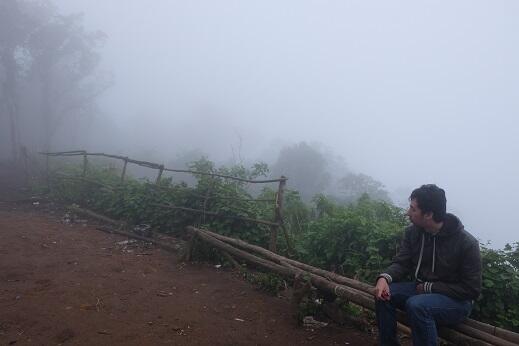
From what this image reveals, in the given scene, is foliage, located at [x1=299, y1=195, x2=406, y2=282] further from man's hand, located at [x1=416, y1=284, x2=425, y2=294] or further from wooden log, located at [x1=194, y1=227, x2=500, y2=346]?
man's hand, located at [x1=416, y1=284, x2=425, y2=294]

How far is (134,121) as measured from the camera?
60938 mm

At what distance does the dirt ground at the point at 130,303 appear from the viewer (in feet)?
13.2

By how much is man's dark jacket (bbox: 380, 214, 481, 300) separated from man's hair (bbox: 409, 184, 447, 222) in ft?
0.26

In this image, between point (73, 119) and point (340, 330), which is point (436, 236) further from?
point (73, 119)

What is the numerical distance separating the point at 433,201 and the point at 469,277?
622 mm

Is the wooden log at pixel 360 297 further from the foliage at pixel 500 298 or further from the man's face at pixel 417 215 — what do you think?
the foliage at pixel 500 298

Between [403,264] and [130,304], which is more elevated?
[403,264]

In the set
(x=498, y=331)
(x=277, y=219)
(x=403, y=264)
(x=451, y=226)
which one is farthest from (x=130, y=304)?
(x=498, y=331)

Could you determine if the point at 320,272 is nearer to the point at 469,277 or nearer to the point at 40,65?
the point at 469,277

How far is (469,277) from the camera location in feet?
10.1

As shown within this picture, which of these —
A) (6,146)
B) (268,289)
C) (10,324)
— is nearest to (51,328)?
(10,324)

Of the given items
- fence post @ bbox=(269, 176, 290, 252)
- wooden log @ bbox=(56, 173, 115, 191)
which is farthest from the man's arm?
wooden log @ bbox=(56, 173, 115, 191)

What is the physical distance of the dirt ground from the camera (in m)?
4.01

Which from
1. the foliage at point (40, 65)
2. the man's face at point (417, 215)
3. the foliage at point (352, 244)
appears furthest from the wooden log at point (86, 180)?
the foliage at point (40, 65)
